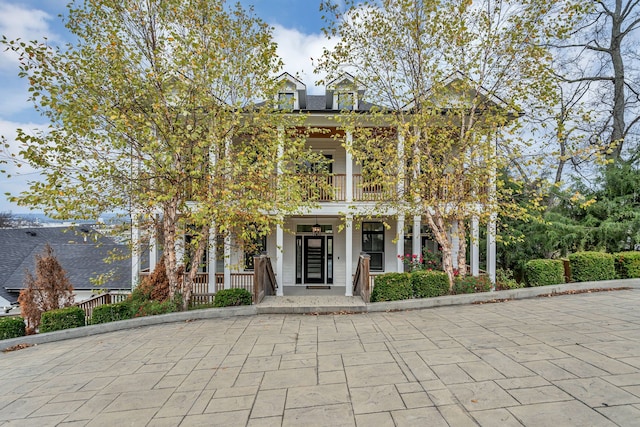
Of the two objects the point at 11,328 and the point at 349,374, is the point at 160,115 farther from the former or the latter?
the point at 349,374

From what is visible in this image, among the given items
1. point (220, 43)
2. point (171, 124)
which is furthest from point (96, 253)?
point (220, 43)

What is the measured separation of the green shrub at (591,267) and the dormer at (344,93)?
736cm

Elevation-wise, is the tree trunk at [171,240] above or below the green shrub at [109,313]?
above

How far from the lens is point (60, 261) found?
17.8 m

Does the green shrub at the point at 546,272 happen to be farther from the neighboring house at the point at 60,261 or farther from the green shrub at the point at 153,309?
the neighboring house at the point at 60,261

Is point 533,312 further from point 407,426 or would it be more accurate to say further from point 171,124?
point 171,124

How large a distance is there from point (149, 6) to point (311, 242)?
8742 mm

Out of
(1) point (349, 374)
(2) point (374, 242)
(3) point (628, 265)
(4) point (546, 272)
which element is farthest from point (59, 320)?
(3) point (628, 265)

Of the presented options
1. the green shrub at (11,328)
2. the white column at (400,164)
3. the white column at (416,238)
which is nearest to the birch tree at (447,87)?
the white column at (400,164)

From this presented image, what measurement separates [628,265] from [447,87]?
6990 millimetres

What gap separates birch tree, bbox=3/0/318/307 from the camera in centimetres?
565

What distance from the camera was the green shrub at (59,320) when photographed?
6.25 meters

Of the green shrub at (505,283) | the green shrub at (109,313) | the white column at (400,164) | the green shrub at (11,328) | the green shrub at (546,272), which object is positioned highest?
the white column at (400,164)

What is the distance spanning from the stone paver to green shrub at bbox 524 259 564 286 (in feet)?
5.96
